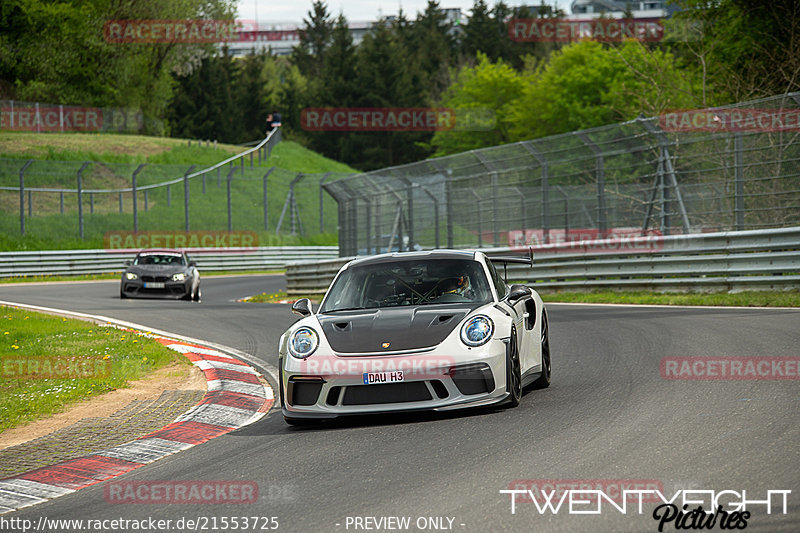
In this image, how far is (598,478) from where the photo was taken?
516 centimetres

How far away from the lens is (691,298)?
16.6 meters

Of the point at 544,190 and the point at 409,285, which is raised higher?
the point at 544,190

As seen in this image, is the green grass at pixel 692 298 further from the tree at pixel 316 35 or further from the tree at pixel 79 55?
the tree at pixel 316 35

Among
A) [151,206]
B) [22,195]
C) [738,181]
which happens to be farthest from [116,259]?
[738,181]

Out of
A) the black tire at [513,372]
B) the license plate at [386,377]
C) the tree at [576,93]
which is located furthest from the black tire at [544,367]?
the tree at [576,93]

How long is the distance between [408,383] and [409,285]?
1512 mm

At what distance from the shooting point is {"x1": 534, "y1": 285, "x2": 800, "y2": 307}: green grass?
15141 millimetres

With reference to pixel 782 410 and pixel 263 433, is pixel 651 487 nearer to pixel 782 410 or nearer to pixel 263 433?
pixel 782 410

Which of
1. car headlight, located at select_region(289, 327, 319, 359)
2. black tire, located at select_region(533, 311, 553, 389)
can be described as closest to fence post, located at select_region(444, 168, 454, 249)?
black tire, located at select_region(533, 311, 553, 389)

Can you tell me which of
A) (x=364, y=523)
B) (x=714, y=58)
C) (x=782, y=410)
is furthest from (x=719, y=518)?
(x=714, y=58)

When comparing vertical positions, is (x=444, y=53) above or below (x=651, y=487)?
above

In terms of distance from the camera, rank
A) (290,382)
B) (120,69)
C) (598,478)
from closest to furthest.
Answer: (598,478) < (290,382) < (120,69)

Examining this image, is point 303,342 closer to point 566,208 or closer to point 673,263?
point 673,263

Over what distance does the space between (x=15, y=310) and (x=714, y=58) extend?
20519mm
